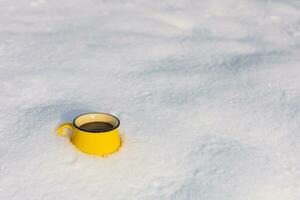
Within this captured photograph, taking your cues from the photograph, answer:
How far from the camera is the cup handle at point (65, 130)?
1627 millimetres

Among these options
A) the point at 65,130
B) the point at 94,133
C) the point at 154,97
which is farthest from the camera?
the point at 154,97

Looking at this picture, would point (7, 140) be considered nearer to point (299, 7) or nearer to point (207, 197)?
point (207, 197)

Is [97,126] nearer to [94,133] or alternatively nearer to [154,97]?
[94,133]

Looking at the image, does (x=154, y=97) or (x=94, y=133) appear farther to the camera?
(x=154, y=97)

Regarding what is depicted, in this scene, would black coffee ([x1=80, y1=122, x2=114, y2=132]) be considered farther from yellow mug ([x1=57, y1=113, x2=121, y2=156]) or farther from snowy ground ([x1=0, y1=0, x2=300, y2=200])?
snowy ground ([x1=0, y1=0, x2=300, y2=200])

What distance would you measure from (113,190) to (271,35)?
1.83 metres

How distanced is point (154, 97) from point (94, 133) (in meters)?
0.59

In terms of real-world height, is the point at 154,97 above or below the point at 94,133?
above

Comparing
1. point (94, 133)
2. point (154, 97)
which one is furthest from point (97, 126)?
point (154, 97)

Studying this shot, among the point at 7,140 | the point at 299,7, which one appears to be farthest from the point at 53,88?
the point at 299,7

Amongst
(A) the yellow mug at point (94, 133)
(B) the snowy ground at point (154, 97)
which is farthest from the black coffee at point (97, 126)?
(B) the snowy ground at point (154, 97)

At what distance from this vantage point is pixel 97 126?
162cm

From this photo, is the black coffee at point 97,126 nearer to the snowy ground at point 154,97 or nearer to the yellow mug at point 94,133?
the yellow mug at point 94,133

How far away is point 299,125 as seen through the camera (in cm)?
189
